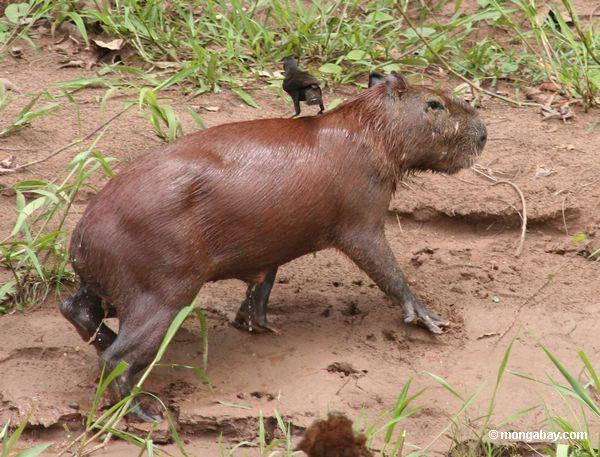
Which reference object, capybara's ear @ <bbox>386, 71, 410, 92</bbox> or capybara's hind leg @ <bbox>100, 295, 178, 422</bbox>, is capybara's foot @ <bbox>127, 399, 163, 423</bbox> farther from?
capybara's ear @ <bbox>386, 71, 410, 92</bbox>

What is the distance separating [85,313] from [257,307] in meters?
0.95

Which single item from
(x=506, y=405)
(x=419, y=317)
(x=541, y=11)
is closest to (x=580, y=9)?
(x=541, y=11)

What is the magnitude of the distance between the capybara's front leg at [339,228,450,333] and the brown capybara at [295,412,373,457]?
1.59 m

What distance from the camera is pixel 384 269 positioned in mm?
5523

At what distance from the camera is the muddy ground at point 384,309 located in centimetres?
507

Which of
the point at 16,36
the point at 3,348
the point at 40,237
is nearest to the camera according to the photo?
the point at 3,348

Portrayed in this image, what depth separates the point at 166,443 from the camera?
490 centimetres

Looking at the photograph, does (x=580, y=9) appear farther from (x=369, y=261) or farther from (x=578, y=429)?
(x=578, y=429)

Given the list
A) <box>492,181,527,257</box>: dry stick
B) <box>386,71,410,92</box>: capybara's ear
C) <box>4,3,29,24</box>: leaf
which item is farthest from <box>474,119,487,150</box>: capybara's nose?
<box>4,3,29,24</box>: leaf

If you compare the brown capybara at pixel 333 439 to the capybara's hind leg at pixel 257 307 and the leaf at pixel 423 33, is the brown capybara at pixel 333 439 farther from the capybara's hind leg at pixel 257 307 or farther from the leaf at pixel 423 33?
the leaf at pixel 423 33

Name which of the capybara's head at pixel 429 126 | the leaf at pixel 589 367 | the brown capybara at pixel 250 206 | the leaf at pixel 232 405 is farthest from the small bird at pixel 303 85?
the leaf at pixel 589 367

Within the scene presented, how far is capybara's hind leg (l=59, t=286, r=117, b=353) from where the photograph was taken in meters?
5.16

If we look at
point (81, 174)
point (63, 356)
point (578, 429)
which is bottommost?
point (63, 356)

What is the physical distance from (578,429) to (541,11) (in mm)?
4232
